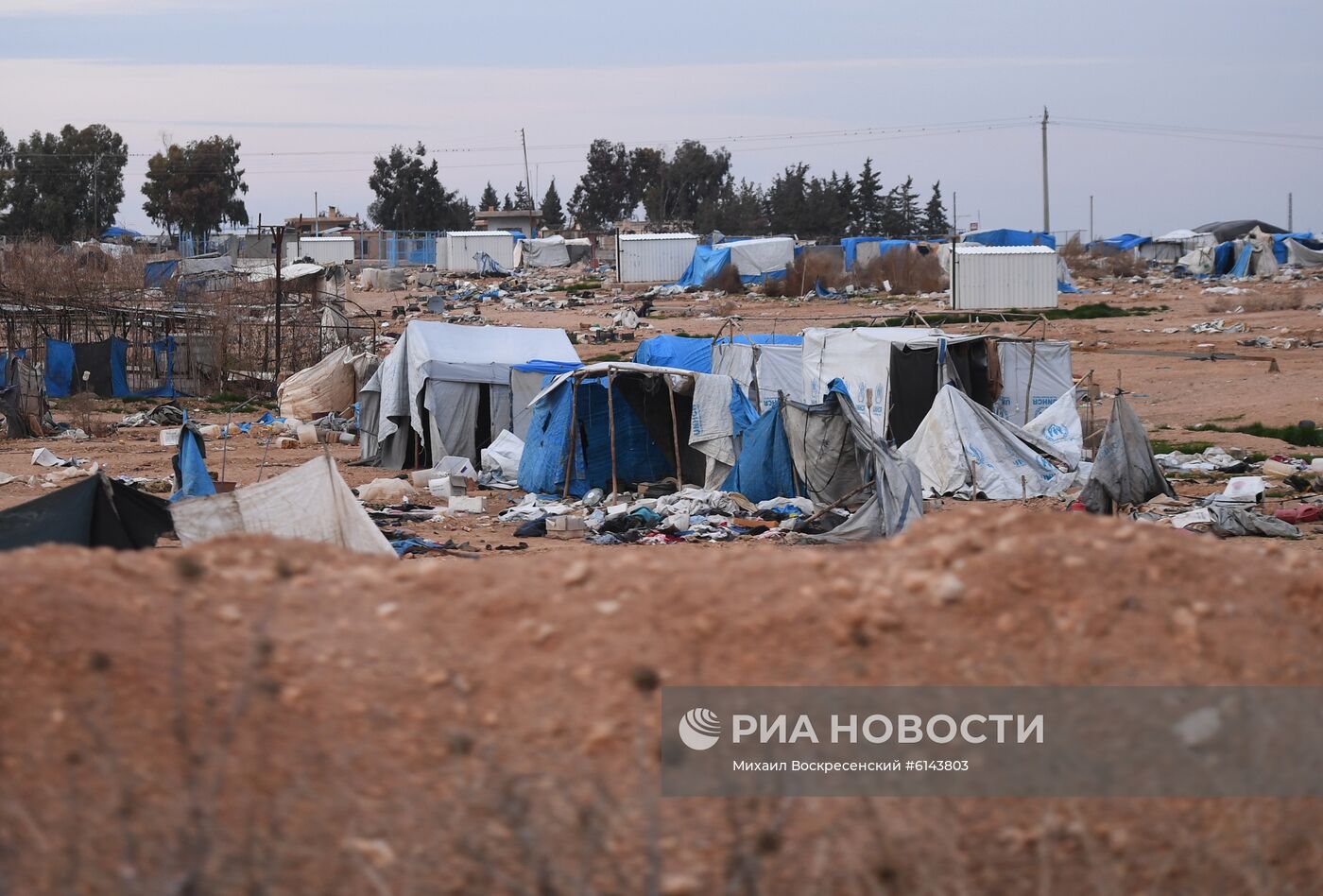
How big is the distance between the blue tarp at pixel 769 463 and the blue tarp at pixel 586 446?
5.69 ft

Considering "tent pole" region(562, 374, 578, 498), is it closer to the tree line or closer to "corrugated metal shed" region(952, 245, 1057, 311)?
"corrugated metal shed" region(952, 245, 1057, 311)

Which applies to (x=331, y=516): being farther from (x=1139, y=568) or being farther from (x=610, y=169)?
(x=610, y=169)

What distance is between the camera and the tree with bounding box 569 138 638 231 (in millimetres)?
75062

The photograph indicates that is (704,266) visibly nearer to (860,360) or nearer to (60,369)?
(60,369)

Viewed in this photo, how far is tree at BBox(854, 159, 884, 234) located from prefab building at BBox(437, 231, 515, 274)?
813 inches

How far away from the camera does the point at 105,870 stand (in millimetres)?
2924

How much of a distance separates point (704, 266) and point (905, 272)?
6.97 m

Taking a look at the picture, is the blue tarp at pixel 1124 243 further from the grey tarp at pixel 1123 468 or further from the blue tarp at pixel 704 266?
the grey tarp at pixel 1123 468

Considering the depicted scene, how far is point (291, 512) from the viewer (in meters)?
7.53

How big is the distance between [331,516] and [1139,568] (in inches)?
213

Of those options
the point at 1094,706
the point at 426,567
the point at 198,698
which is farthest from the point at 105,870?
the point at 1094,706

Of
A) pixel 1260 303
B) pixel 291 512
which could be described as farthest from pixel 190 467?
pixel 1260 303

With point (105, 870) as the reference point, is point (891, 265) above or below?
above

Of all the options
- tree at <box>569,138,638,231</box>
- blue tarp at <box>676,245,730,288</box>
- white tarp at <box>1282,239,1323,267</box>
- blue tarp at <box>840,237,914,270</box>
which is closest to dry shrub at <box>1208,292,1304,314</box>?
blue tarp at <box>840,237,914,270</box>
